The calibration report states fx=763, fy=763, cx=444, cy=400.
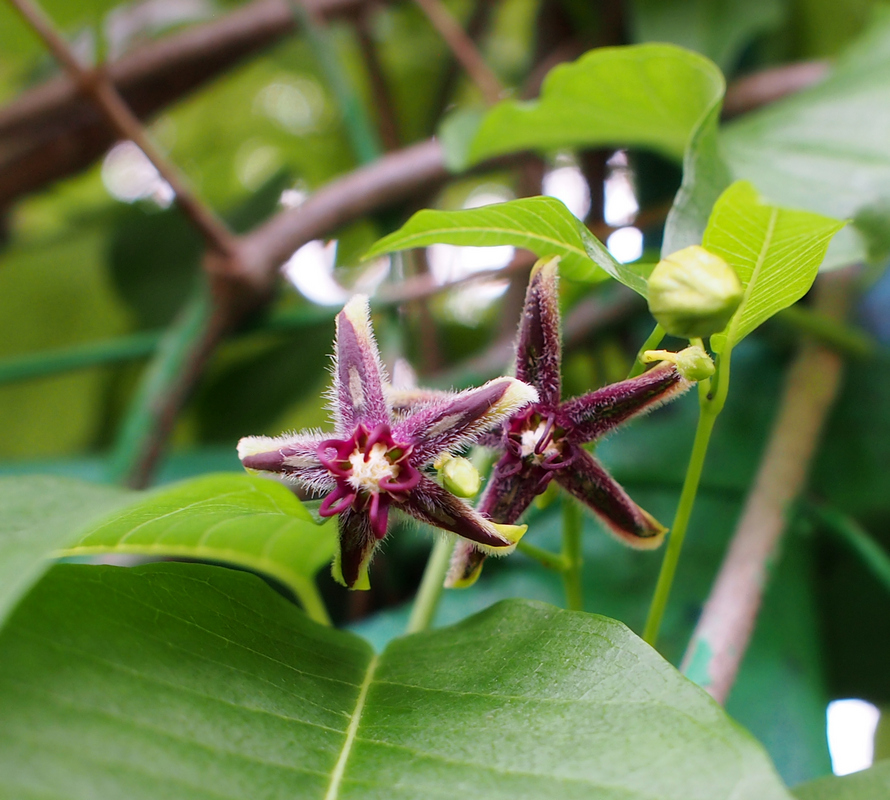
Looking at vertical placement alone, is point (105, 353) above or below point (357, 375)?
above

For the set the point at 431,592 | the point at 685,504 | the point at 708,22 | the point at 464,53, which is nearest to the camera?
the point at 685,504

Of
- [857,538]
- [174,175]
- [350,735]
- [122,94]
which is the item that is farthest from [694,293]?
A: [122,94]

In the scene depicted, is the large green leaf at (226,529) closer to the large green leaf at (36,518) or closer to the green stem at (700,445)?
the large green leaf at (36,518)

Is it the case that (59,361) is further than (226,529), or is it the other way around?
(59,361)

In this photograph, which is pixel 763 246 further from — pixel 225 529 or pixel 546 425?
pixel 225 529

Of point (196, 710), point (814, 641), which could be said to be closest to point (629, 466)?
point (814, 641)

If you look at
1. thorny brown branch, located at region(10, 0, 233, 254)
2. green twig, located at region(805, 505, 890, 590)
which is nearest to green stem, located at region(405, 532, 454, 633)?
green twig, located at region(805, 505, 890, 590)

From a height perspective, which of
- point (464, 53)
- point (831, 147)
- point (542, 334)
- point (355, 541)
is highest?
point (464, 53)
